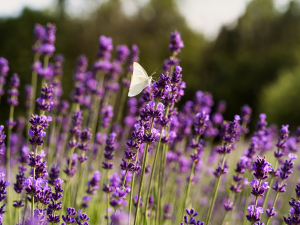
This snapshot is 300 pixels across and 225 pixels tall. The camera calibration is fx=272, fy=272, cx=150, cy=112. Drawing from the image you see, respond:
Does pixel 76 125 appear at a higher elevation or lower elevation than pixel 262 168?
higher

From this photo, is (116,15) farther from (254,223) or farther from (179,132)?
(254,223)

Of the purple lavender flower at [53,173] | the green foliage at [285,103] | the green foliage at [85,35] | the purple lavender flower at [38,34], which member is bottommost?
the purple lavender flower at [53,173]

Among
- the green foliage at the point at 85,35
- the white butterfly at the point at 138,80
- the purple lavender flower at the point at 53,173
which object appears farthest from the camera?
the green foliage at the point at 85,35

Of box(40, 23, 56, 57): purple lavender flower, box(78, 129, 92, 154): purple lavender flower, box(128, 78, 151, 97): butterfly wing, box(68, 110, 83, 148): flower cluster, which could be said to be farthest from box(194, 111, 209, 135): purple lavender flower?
box(40, 23, 56, 57): purple lavender flower

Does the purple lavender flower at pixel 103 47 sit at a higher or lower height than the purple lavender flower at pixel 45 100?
higher

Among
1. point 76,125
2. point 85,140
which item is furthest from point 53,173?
point 76,125

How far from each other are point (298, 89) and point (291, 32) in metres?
8.42

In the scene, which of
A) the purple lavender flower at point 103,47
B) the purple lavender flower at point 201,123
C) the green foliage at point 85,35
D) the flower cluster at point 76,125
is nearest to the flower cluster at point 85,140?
the flower cluster at point 76,125

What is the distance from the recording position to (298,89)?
1492 centimetres

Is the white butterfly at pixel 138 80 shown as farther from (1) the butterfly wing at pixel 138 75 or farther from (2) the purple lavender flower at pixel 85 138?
(2) the purple lavender flower at pixel 85 138

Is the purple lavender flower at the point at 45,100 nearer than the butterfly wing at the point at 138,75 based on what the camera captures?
Yes

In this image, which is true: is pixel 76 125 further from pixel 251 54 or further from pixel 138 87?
pixel 251 54

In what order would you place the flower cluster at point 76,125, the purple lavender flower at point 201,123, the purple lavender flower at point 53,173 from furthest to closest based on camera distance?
the flower cluster at point 76,125, the purple lavender flower at point 201,123, the purple lavender flower at point 53,173

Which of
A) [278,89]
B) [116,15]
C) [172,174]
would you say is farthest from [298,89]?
[172,174]
